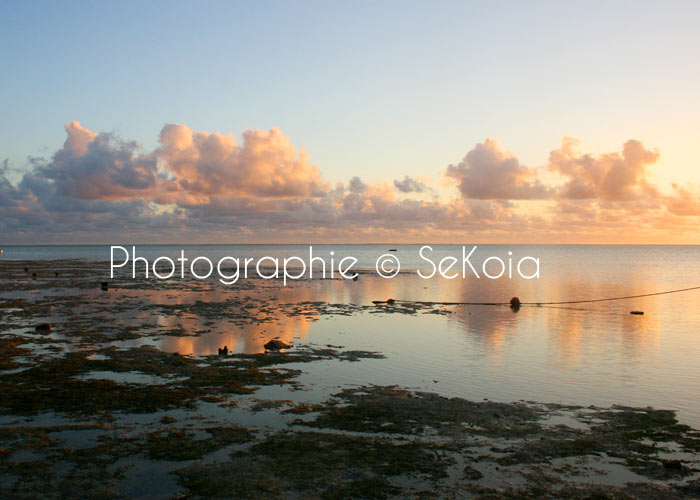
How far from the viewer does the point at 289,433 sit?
45.5ft

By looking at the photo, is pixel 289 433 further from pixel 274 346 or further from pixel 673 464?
pixel 274 346

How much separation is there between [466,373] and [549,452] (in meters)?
8.72

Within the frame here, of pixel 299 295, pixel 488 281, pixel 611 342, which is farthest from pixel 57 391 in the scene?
pixel 488 281

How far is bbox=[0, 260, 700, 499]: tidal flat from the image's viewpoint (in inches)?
430

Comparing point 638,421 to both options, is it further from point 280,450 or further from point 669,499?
point 280,450

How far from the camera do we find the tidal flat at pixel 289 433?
10.9m
